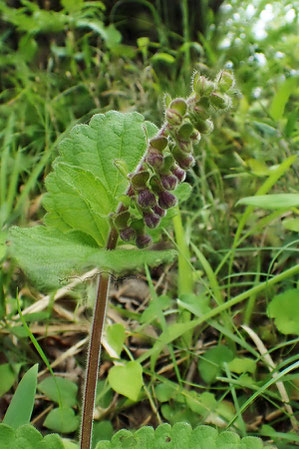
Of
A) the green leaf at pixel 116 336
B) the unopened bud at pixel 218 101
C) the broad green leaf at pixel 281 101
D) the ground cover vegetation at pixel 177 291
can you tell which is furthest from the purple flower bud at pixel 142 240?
the broad green leaf at pixel 281 101

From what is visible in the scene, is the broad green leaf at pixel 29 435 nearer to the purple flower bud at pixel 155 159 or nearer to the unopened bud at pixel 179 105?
the purple flower bud at pixel 155 159

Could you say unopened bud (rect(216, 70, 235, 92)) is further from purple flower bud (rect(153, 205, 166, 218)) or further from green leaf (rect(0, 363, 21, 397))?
green leaf (rect(0, 363, 21, 397))

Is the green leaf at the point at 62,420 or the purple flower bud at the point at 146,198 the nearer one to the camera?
the purple flower bud at the point at 146,198

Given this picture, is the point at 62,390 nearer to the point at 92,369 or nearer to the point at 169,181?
the point at 92,369

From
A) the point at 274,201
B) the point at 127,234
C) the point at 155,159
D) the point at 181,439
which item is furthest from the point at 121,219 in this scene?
the point at 274,201

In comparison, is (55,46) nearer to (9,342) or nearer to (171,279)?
(171,279)

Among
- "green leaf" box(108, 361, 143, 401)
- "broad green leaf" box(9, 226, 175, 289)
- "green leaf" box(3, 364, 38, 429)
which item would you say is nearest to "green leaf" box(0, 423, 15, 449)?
"green leaf" box(3, 364, 38, 429)
